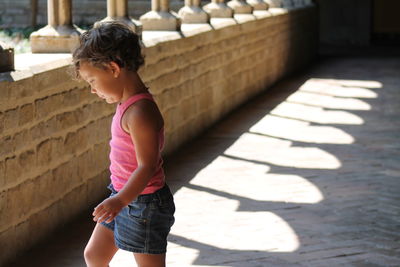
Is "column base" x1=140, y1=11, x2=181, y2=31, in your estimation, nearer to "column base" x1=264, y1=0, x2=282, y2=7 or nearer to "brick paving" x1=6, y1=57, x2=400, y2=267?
"brick paving" x1=6, y1=57, x2=400, y2=267

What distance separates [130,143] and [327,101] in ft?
23.3

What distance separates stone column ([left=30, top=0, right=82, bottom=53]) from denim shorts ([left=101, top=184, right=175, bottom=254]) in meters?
2.35

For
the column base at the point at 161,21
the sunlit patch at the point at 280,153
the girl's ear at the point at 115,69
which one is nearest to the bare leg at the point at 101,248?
the girl's ear at the point at 115,69

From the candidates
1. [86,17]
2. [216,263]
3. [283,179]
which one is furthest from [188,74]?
[86,17]

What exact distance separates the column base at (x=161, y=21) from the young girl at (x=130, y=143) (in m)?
4.08

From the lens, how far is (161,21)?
6.51 m

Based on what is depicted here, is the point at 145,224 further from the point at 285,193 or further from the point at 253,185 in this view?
the point at 253,185

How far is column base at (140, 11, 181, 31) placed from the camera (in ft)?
21.3

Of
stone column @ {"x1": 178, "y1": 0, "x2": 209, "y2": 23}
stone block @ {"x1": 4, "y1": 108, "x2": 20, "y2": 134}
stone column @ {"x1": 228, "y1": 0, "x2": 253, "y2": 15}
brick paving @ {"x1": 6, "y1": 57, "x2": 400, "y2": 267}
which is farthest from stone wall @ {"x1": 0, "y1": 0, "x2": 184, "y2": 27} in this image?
stone block @ {"x1": 4, "y1": 108, "x2": 20, "y2": 134}

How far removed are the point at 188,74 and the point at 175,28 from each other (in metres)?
0.36

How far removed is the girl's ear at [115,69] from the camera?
229cm

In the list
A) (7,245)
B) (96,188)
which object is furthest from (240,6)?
(7,245)

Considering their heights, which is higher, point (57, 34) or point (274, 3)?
point (57, 34)

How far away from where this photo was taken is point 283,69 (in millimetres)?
11852
